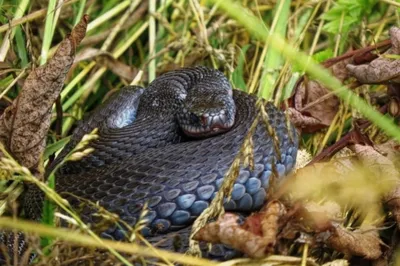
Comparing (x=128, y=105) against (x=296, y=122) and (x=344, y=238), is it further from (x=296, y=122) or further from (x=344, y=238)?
(x=344, y=238)

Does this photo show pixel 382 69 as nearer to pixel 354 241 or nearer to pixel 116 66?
pixel 354 241

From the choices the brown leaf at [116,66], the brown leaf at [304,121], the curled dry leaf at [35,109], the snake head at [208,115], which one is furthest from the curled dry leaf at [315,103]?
the brown leaf at [116,66]

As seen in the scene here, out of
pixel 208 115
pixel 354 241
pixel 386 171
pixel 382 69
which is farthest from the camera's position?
pixel 208 115

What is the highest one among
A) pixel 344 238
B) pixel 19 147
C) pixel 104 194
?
pixel 19 147

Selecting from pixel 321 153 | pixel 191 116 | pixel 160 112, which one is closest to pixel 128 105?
pixel 160 112

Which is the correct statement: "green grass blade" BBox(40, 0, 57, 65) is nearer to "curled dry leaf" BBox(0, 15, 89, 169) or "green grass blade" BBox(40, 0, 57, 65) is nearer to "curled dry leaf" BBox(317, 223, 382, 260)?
"curled dry leaf" BBox(0, 15, 89, 169)

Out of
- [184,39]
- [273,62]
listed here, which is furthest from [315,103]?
[184,39]
